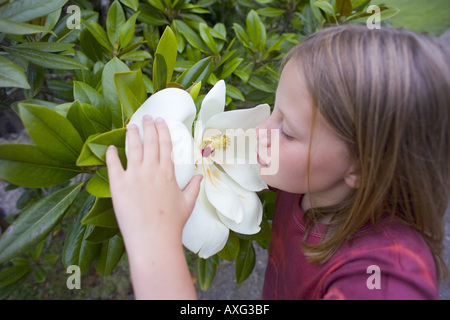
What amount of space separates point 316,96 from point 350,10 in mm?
693

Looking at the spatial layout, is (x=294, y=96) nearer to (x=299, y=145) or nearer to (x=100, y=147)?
(x=299, y=145)

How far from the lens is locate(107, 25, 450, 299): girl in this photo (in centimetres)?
61

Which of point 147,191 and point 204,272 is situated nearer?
point 147,191

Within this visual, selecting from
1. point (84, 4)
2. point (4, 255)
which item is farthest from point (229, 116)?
point (84, 4)

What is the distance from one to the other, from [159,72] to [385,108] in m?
0.50

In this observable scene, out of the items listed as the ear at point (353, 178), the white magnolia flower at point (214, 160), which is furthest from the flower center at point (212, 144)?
the ear at point (353, 178)

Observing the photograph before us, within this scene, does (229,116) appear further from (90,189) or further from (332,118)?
(90,189)

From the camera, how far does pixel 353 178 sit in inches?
30.8

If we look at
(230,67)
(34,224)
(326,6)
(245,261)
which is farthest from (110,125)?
(326,6)

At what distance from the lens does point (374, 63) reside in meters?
0.66

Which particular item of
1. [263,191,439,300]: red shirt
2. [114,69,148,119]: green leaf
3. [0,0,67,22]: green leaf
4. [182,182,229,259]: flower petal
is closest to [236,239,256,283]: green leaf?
[263,191,439,300]: red shirt

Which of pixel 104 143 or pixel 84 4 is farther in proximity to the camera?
pixel 84 4

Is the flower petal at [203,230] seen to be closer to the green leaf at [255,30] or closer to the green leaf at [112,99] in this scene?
the green leaf at [112,99]

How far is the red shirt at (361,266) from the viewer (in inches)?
25.9
